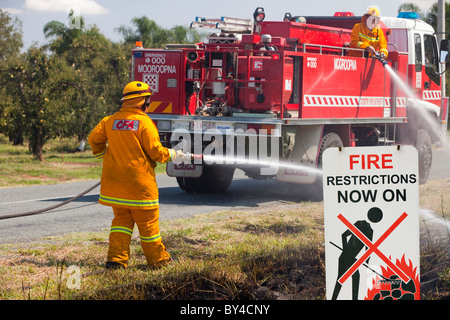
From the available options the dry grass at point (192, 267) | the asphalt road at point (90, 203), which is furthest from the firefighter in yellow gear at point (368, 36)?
the dry grass at point (192, 267)

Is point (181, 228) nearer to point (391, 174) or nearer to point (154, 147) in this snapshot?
point (154, 147)

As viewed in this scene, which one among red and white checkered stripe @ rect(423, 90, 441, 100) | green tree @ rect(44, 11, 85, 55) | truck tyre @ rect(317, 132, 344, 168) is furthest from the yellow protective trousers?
green tree @ rect(44, 11, 85, 55)

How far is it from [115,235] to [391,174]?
293cm

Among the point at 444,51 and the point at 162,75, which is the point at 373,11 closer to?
the point at 444,51

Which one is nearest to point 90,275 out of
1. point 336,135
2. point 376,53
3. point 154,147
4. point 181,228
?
point 154,147

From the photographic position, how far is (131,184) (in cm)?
605

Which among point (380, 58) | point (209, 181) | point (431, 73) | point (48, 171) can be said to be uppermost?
point (380, 58)

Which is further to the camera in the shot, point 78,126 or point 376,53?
point 78,126

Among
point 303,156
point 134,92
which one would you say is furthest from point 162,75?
point 134,92

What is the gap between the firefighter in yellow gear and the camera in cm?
1193

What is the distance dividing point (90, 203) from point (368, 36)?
18.5 ft

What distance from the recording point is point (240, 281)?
17.9ft

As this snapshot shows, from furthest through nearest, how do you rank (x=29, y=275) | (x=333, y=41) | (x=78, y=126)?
(x=78, y=126), (x=333, y=41), (x=29, y=275)

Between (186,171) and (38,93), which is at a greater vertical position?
(38,93)
